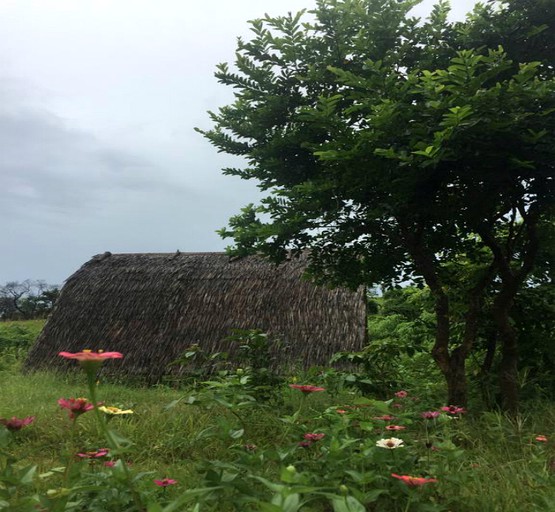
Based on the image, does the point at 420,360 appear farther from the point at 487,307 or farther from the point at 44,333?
the point at 44,333

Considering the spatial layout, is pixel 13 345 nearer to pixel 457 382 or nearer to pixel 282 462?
pixel 457 382

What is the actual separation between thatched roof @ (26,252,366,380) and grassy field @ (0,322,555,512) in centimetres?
233

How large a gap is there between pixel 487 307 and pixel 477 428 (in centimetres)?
195

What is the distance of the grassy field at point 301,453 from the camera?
2061 millimetres

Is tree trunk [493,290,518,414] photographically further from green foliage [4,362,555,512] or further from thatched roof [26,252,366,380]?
thatched roof [26,252,366,380]

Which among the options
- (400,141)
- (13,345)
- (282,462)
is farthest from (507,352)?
(13,345)

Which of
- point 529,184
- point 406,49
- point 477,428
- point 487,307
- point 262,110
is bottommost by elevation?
point 477,428

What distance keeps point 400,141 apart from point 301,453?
7.99ft

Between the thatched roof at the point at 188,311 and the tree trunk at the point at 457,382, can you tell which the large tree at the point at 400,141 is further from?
the thatched roof at the point at 188,311

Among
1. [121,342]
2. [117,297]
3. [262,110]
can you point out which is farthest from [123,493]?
[117,297]

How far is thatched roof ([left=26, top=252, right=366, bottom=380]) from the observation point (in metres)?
8.48

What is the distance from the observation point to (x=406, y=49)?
15.4ft

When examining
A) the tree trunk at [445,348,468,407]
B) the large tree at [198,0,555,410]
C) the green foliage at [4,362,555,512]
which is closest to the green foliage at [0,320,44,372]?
the green foliage at [4,362,555,512]

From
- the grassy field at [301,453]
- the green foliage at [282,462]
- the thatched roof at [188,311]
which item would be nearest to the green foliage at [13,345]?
the thatched roof at [188,311]
